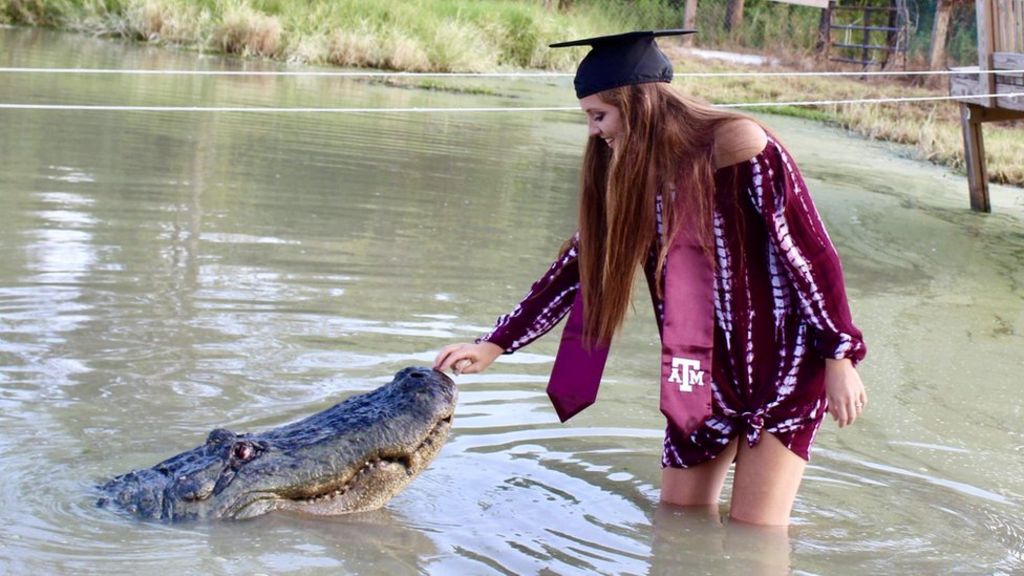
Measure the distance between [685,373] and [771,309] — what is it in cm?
28

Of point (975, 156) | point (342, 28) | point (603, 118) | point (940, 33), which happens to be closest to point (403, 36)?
point (342, 28)

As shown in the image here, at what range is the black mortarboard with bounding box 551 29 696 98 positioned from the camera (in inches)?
128

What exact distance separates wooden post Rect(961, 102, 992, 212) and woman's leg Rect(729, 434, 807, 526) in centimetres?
758

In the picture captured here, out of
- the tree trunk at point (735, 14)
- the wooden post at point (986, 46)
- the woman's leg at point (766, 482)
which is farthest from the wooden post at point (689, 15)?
the woman's leg at point (766, 482)

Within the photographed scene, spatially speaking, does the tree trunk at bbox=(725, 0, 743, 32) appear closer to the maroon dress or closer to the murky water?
the murky water

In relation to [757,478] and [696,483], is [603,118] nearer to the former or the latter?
[757,478]

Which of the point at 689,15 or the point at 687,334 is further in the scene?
the point at 689,15

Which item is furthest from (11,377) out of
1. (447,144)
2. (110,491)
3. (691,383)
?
(447,144)

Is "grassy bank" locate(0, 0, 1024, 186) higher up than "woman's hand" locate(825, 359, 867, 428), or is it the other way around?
"grassy bank" locate(0, 0, 1024, 186)

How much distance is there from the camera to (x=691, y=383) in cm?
339

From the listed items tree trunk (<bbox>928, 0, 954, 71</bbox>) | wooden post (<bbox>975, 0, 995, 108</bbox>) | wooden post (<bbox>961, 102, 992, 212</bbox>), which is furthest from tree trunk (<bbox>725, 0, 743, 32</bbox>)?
wooden post (<bbox>975, 0, 995, 108</bbox>)

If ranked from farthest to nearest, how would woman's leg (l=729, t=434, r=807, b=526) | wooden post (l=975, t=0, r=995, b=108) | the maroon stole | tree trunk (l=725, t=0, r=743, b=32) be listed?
tree trunk (l=725, t=0, r=743, b=32), wooden post (l=975, t=0, r=995, b=108), woman's leg (l=729, t=434, r=807, b=526), the maroon stole

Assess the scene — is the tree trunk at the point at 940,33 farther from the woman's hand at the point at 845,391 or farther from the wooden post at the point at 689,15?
the woman's hand at the point at 845,391

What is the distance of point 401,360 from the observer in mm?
5359
